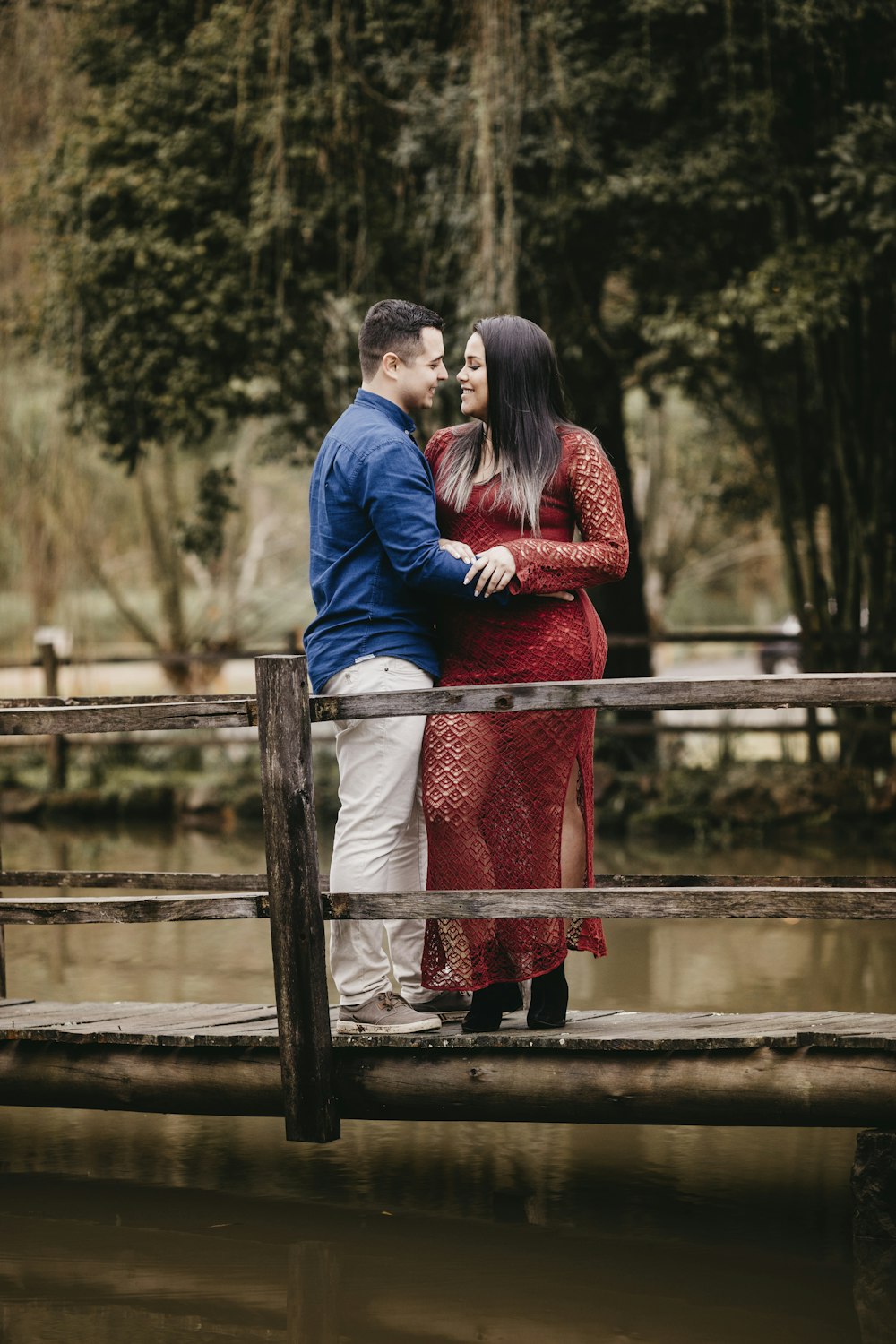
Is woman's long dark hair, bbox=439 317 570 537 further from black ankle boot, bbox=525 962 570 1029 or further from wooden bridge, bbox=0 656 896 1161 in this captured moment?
black ankle boot, bbox=525 962 570 1029

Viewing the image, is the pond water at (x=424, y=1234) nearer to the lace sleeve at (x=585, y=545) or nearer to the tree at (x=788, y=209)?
the lace sleeve at (x=585, y=545)

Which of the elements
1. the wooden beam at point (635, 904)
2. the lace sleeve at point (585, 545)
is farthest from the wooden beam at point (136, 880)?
the lace sleeve at point (585, 545)

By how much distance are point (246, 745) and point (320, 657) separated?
11847 millimetres

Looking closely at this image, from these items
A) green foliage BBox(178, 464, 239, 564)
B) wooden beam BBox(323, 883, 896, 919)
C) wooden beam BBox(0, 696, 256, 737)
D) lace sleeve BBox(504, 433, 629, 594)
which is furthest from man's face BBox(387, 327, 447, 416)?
green foliage BBox(178, 464, 239, 564)

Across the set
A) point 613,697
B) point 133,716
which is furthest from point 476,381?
point 133,716

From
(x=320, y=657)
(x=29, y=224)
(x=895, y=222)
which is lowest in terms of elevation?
(x=320, y=657)

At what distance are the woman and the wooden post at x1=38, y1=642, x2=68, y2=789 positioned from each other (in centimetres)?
1046

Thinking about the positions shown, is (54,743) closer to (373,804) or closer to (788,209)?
(788,209)

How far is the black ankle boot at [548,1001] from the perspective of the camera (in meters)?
4.39

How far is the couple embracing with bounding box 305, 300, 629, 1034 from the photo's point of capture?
4.20 meters

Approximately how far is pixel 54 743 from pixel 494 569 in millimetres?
10966

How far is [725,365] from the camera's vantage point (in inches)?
532

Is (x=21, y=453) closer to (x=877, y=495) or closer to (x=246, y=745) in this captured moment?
(x=246, y=745)

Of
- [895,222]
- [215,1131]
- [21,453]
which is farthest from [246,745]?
[215,1131]
